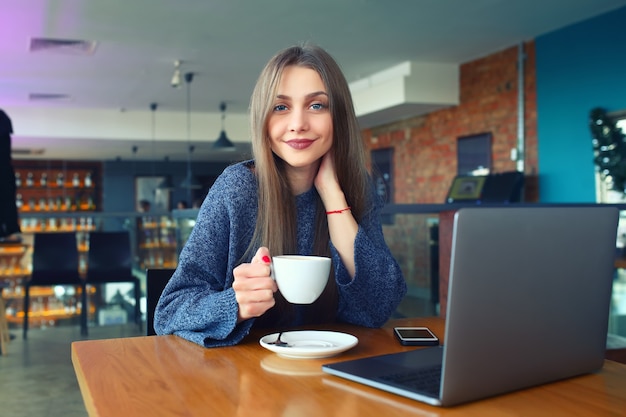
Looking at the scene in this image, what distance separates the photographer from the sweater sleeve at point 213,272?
3.67ft

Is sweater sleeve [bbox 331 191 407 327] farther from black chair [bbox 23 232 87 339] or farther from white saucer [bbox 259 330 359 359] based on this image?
black chair [bbox 23 232 87 339]

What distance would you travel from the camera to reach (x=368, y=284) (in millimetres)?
1321

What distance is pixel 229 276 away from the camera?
1299 millimetres

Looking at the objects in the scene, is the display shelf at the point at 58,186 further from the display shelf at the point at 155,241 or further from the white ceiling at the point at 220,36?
the display shelf at the point at 155,241

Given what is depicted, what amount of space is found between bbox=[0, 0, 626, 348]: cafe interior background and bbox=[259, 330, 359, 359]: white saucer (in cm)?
234

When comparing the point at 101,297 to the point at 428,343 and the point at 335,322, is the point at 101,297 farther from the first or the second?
the point at 428,343

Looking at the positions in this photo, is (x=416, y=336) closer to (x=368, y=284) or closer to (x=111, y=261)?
(x=368, y=284)

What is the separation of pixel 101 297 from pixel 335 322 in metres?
4.07

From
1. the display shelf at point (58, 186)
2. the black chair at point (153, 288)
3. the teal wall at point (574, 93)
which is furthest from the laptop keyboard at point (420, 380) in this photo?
the display shelf at point (58, 186)

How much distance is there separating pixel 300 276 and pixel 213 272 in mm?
321

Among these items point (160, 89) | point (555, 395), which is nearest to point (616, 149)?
point (555, 395)

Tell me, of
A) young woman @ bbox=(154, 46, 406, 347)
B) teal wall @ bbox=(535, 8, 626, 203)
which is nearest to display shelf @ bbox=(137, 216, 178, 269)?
teal wall @ bbox=(535, 8, 626, 203)

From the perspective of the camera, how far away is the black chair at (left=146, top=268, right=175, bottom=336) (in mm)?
1435

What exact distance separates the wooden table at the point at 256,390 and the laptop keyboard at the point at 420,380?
2cm
